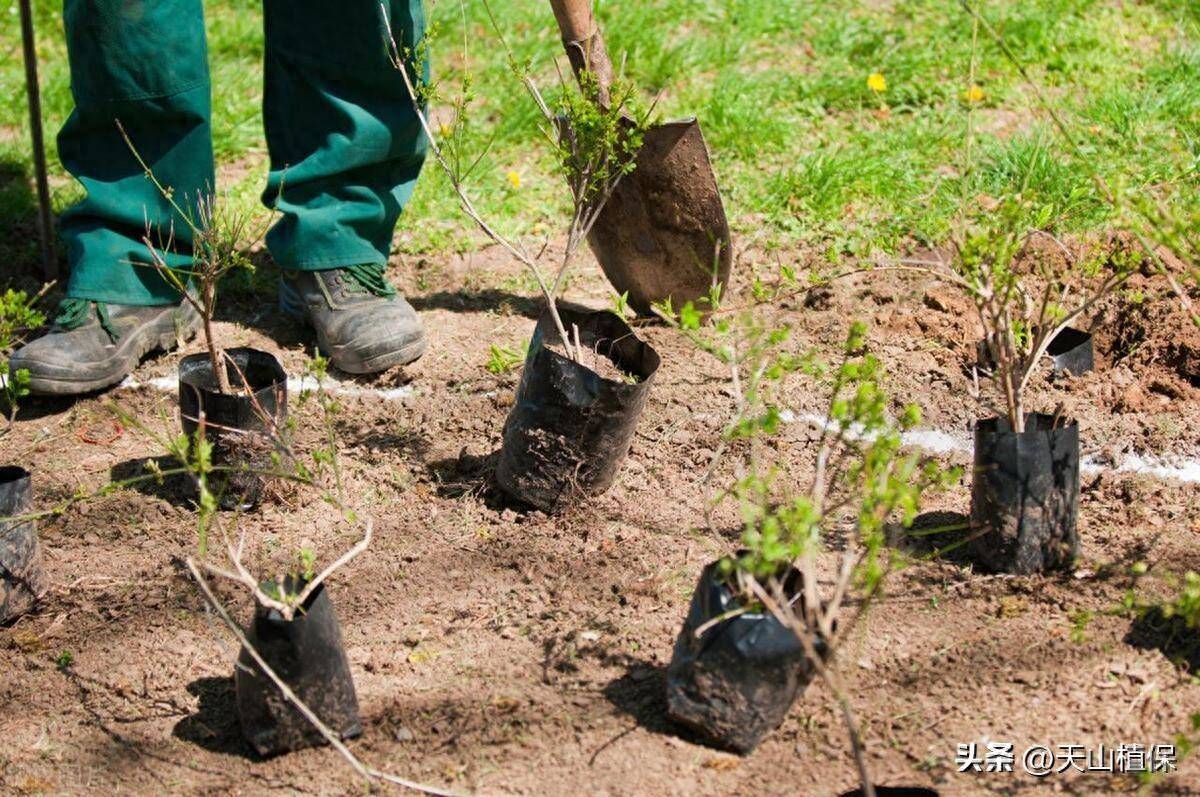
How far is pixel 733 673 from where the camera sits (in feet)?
7.38

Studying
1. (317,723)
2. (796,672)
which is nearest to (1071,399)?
(796,672)

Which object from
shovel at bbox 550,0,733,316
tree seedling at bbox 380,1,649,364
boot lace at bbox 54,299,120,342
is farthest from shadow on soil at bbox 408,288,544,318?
boot lace at bbox 54,299,120,342

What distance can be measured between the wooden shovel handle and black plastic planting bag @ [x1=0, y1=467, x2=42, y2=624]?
5.22 feet

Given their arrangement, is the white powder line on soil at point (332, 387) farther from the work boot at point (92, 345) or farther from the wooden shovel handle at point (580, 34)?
the wooden shovel handle at point (580, 34)

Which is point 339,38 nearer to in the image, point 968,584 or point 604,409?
A: point 604,409

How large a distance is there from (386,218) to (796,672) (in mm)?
2111

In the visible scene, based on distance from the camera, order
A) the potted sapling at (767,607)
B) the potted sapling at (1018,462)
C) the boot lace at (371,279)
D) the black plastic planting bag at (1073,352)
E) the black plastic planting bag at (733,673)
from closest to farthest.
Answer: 1. the potted sapling at (767,607)
2. the black plastic planting bag at (733,673)
3. the potted sapling at (1018,462)
4. the black plastic planting bag at (1073,352)
5. the boot lace at (371,279)

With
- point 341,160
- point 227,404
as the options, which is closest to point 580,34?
point 341,160

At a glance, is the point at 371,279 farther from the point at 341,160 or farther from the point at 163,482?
the point at 163,482

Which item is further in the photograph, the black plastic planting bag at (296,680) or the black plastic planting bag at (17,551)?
the black plastic planting bag at (17,551)

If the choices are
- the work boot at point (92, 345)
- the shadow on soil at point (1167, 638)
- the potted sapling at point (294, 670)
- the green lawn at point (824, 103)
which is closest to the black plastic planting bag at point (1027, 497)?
the shadow on soil at point (1167, 638)

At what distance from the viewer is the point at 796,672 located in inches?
88.5

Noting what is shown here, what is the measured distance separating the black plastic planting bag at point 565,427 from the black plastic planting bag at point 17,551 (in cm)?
100

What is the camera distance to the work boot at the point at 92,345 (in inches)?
137
